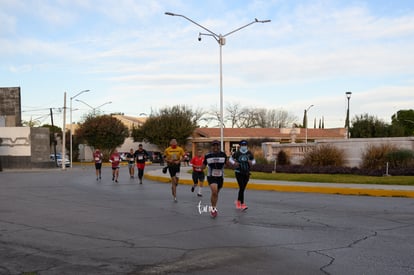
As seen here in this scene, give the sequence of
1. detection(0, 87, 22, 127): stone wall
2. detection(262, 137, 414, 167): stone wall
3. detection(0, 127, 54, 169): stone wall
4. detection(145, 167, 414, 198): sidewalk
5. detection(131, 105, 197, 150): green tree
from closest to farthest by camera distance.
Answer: detection(145, 167, 414, 198): sidewalk → detection(262, 137, 414, 167): stone wall → detection(0, 127, 54, 169): stone wall → detection(0, 87, 22, 127): stone wall → detection(131, 105, 197, 150): green tree

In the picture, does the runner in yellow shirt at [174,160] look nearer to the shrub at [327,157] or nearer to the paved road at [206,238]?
the paved road at [206,238]

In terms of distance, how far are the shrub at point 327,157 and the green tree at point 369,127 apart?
30121 millimetres

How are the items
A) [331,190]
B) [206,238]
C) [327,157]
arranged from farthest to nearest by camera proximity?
[327,157] → [331,190] → [206,238]

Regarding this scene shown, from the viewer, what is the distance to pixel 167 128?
70188mm

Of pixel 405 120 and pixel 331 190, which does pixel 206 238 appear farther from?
pixel 405 120

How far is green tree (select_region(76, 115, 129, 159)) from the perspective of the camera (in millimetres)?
70750

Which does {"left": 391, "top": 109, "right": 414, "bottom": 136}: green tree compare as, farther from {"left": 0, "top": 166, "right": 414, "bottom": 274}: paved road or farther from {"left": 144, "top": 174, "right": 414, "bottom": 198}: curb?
{"left": 0, "top": 166, "right": 414, "bottom": 274}: paved road

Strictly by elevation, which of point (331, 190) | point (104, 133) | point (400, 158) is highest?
point (104, 133)

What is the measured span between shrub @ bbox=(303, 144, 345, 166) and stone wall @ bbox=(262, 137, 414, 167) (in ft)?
1.79

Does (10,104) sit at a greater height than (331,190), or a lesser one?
greater

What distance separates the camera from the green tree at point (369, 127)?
57281mm

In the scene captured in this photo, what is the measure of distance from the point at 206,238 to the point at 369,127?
170 feet

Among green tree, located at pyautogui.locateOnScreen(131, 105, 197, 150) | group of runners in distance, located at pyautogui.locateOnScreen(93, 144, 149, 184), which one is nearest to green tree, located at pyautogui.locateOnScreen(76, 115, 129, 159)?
green tree, located at pyautogui.locateOnScreen(131, 105, 197, 150)

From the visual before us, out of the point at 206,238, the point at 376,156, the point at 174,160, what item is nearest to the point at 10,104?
the point at 376,156
